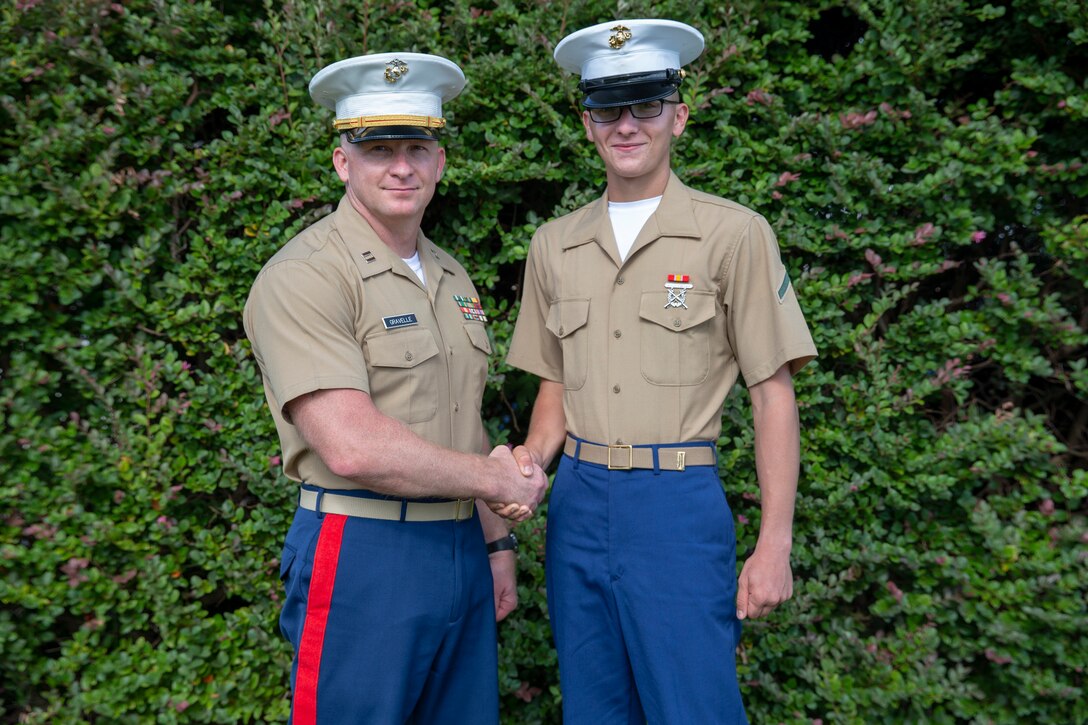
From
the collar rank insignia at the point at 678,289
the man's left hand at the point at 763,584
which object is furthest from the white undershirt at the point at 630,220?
the man's left hand at the point at 763,584

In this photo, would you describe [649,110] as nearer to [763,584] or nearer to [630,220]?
[630,220]

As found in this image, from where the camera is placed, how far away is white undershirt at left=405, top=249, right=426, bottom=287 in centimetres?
251

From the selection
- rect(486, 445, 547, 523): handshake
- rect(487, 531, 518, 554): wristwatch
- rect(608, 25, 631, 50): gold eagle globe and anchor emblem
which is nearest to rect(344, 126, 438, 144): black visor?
rect(608, 25, 631, 50): gold eagle globe and anchor emblem

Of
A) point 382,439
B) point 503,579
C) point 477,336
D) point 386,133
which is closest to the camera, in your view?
point 382,439

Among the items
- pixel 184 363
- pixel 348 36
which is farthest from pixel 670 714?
pixel 348 36

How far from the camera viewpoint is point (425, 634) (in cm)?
225

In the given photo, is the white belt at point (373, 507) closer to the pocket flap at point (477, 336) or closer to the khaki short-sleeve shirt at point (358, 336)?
the khaki short-sleeve shirt at point (358, 336)

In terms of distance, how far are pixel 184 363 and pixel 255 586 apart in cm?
90

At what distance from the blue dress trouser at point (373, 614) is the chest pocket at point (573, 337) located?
1.83ft

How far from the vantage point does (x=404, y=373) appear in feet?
7.57

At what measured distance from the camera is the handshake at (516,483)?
2352 mm

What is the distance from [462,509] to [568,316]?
2.13 feet

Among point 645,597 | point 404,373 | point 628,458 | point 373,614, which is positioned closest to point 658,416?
point 628,458

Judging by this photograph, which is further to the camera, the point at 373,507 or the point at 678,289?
the point at 678,289
